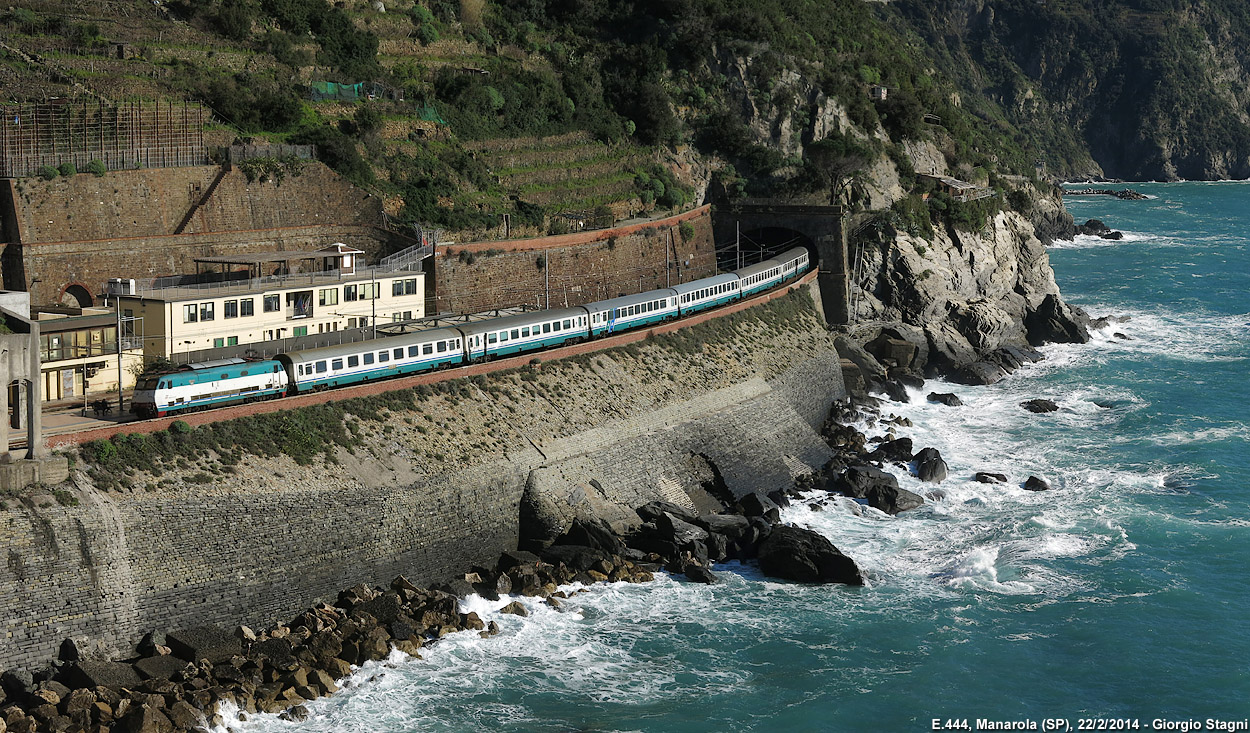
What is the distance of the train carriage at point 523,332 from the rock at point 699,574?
1442 cm

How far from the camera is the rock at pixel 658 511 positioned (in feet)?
189

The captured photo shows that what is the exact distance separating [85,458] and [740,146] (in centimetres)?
5993

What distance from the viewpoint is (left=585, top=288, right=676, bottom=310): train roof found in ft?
224

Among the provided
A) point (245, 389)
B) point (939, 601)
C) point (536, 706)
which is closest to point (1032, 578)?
point (939, 601)

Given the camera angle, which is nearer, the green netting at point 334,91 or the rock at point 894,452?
the rock at point 894,452

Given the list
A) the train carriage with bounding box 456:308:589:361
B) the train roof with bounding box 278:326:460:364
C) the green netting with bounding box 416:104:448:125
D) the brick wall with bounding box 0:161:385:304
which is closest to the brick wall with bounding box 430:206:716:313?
the brick wall with bounding box 0:161:385:304

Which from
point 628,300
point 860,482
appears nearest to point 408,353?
point 628,300

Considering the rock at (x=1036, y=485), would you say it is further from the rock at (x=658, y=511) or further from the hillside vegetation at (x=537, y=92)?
the hillside vegetation at (x=537, y=92)

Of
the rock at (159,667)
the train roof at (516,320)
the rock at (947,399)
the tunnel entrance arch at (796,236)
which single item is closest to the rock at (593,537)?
the train roof at (516,320)

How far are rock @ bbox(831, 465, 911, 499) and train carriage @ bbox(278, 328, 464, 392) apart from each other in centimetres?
1853

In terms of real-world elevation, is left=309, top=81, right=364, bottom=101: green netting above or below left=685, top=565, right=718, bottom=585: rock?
above

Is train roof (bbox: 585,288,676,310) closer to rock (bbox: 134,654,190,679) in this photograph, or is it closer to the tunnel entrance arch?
the tunnel entrance arch

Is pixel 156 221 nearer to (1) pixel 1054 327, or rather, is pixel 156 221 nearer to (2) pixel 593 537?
(2) pixel 593 537

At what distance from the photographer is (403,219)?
72000 millimetres
